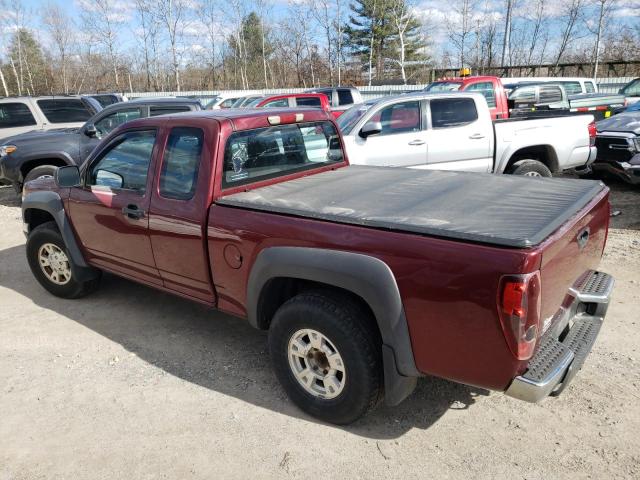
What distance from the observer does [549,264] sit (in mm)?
2334

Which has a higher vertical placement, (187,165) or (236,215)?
(187,165)

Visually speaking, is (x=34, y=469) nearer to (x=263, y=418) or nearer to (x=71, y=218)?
(x=263, y=418)

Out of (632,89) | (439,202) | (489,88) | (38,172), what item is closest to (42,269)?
(439,202)

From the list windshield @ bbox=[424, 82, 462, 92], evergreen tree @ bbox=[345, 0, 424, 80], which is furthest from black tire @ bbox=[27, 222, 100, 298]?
evergreen tree @ bbox=[345, 0, 424, 80]

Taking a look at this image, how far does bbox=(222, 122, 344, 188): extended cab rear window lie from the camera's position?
138 inches

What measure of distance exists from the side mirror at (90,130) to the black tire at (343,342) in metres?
7.31

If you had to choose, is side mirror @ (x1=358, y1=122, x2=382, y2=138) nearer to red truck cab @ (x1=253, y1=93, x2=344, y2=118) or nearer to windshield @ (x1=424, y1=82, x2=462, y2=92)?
red truck cab @ (x1=253, y1=93, x2=344, y2=118)

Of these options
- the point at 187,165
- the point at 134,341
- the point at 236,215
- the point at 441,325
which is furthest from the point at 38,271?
the point at 441,325

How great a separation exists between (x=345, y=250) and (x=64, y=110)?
10376 millimetres

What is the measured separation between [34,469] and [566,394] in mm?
3158

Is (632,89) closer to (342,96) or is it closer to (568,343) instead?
(342,96)

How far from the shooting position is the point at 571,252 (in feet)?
8.64

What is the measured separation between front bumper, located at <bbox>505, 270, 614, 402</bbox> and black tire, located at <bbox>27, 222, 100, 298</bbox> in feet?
12.9

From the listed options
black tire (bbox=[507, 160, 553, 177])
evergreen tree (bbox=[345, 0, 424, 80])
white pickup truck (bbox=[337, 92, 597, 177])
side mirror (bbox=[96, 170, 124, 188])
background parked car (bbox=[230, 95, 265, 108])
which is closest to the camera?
side mirror (bbox=[96, 170, 124, 188])
